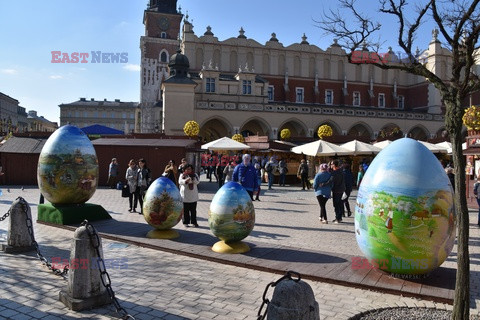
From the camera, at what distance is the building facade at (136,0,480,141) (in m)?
40.9

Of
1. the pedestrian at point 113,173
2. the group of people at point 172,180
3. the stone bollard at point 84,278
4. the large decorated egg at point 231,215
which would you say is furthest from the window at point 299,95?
the stone bollard at point 84,278

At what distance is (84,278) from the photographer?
4785mm

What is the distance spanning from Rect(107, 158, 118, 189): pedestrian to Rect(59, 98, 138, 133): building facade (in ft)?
276

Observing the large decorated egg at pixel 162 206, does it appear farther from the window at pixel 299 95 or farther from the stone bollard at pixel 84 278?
the window at pixel 299 95

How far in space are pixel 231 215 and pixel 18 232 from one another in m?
4.14

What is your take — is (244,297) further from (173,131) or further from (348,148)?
(173,131)

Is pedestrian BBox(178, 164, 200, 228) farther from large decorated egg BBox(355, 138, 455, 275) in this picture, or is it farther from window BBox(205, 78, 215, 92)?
window BBox(205, 78, 215, 92)

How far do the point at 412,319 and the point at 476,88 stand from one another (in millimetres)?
2814

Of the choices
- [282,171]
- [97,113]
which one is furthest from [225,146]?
[97,113]

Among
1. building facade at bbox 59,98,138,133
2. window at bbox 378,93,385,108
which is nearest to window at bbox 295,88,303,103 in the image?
window at bbox 378,93,385,108

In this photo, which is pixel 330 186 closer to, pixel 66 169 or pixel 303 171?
pixel 66 169

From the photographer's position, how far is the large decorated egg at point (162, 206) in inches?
325

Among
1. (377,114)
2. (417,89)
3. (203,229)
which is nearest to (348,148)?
(203,229)

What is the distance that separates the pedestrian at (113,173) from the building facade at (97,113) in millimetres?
84066
